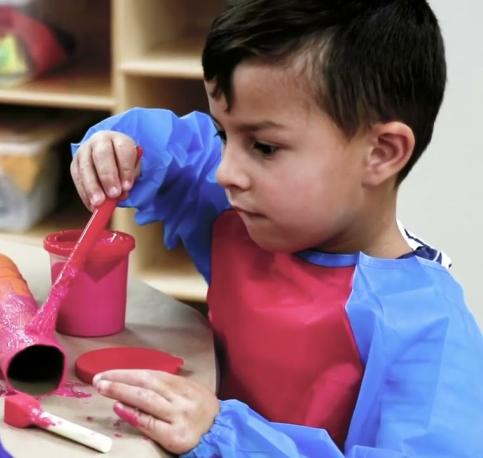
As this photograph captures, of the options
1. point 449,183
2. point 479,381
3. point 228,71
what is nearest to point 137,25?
point 449,183

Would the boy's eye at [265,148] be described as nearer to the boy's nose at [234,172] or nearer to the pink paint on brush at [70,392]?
the boy's nose at [234,172]

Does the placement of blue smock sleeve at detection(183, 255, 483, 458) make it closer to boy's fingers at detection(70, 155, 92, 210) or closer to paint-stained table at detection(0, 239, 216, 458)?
paint-stained table at detection(0, 239, 216, 458)

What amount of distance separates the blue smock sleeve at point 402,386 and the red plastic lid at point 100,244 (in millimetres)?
223

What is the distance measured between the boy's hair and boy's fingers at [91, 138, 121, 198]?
15 centimetres

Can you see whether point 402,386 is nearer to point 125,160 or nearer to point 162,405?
point 162,405

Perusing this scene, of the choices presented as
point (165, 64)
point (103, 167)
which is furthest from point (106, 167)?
point (165, 64)

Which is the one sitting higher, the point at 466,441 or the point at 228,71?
the point at 228,71

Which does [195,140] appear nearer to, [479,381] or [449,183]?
[479,381]

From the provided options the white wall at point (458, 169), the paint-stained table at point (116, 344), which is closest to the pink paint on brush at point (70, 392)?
the paint-stained table at point (116, 344)

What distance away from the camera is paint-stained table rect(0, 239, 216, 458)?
0.69 m

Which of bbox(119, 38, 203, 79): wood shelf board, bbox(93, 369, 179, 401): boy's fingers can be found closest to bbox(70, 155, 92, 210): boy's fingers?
bbox(93, 369, 179, 401): boy's fingers

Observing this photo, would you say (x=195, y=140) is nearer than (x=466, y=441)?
No

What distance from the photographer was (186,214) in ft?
3.55

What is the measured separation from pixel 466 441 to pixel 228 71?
38 centimetres
